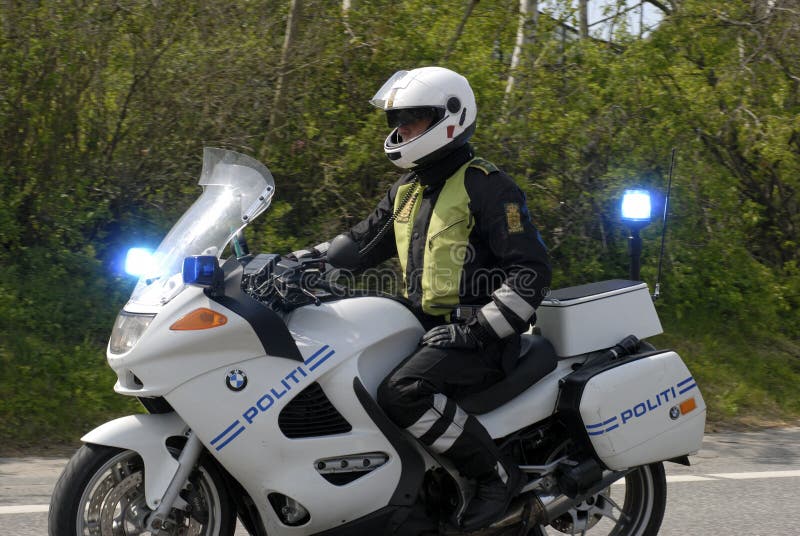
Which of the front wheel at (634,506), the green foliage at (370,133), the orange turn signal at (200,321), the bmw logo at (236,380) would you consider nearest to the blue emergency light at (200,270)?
the orange turn signal at (200,321)

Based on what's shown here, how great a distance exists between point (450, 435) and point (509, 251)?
2.29 feet

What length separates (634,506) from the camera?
4281 millimetres

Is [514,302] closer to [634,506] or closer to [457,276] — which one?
[457,276]

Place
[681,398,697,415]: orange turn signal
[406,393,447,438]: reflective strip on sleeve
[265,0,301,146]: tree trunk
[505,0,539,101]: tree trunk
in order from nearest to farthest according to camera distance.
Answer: [406,393,447,438]: reflective strip on sleeve < [681,398,697,415]: orange turn signal < [265,0,301,146]: tree trunk < [505,0,539,101]: tree trunk

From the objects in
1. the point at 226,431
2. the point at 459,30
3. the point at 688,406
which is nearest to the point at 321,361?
the point at 226,431

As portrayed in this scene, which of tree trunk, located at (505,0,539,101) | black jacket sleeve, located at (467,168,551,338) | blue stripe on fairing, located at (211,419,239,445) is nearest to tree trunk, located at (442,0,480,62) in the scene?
tree trunk, located at (505,0,539,101)

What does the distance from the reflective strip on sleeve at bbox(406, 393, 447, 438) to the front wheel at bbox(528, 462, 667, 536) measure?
0.84 metres

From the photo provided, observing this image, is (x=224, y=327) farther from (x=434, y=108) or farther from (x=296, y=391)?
(x=434, y=108)

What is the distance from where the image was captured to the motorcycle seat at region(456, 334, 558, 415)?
12.5 ft

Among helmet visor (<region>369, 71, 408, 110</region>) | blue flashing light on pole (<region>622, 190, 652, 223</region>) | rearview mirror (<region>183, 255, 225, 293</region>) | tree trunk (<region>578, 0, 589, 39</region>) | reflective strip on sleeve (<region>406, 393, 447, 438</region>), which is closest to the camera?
rearview mirror (<region>183, 255, 225, 293</region>)

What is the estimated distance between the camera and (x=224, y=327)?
3438 millimetres

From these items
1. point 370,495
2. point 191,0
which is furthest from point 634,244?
point 191,0

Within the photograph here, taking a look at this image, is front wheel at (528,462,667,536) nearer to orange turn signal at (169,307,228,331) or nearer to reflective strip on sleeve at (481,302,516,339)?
reflective strip on sleeve at (481,302,516,339)

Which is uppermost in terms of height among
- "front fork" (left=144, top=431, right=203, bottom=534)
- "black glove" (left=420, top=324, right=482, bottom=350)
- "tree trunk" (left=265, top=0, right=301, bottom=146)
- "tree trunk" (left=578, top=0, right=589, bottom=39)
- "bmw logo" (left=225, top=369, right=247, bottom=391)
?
"tree trunk" (left=578, top=0, right=589, bottom=39)
